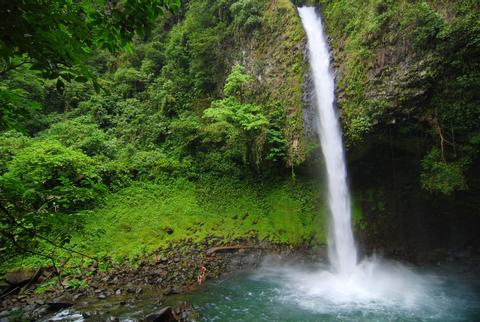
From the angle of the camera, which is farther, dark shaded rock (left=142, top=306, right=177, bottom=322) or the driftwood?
the driftwood

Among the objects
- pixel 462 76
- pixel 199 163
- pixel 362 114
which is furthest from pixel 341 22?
pixel 199 163

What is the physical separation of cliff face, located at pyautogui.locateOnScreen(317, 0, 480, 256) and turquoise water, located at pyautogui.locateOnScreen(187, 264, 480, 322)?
1831 millimetres

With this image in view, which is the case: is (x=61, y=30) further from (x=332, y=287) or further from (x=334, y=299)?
(x=332, y=287)

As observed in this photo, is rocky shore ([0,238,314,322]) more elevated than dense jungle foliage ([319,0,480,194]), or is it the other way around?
dense jungle foliage ([319,0,480,194])

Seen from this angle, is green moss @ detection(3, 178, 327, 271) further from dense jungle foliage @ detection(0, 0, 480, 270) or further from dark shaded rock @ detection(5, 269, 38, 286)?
dark shaded rock @ detection(5, 269, 38, 286)

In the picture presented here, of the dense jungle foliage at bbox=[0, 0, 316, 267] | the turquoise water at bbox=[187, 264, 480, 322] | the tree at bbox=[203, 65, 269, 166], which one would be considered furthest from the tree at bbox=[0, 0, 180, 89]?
the tree at bbox=[203, 65, 269, 166]

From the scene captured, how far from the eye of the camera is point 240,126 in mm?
12602

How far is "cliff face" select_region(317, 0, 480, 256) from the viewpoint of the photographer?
847cm

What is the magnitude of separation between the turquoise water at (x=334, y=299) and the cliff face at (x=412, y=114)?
183 centimetres

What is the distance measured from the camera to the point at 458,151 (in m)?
9.11

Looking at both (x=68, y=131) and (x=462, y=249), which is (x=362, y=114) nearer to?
(x=462, y=249)

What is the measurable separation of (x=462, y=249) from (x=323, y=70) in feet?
25.5

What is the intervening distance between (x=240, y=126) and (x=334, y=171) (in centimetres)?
403

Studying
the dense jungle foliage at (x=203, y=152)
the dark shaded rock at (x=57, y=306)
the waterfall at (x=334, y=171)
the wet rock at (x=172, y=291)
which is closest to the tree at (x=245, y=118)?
the dense jungle foliage at (x=203, y=152)
